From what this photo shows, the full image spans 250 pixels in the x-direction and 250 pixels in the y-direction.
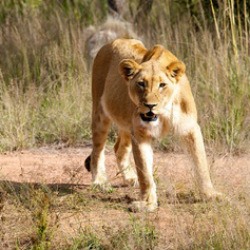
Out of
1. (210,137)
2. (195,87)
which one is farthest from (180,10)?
(210,137)

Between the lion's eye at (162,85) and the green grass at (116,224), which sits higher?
the lion's eye at (162,85)

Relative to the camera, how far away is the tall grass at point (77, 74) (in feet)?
22.7

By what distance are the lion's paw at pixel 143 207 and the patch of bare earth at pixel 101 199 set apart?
0.14 feet

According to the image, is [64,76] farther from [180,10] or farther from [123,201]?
[123,201]

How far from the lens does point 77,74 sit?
8250 mm

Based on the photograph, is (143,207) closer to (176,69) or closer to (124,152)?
(176,69)

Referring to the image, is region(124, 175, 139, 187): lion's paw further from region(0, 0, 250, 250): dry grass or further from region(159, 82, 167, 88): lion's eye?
region(159, 82, 167, 88): lion's eye

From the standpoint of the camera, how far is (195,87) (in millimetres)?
7223

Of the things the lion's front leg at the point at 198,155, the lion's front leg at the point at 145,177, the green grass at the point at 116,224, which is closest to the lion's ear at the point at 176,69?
the lion's front leg at the point at 198,155

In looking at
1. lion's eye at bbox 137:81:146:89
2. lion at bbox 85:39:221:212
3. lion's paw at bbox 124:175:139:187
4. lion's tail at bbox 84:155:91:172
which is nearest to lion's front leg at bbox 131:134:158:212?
lion at bbox 85:39:221:212

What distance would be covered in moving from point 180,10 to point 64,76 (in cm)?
234

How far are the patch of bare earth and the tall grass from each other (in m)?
0.45

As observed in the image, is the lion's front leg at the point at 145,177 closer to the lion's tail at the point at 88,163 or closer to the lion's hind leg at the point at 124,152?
the lion's hind leg at the point at 124,152

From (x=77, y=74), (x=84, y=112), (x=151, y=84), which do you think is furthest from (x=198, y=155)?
(x=77, y=74)
